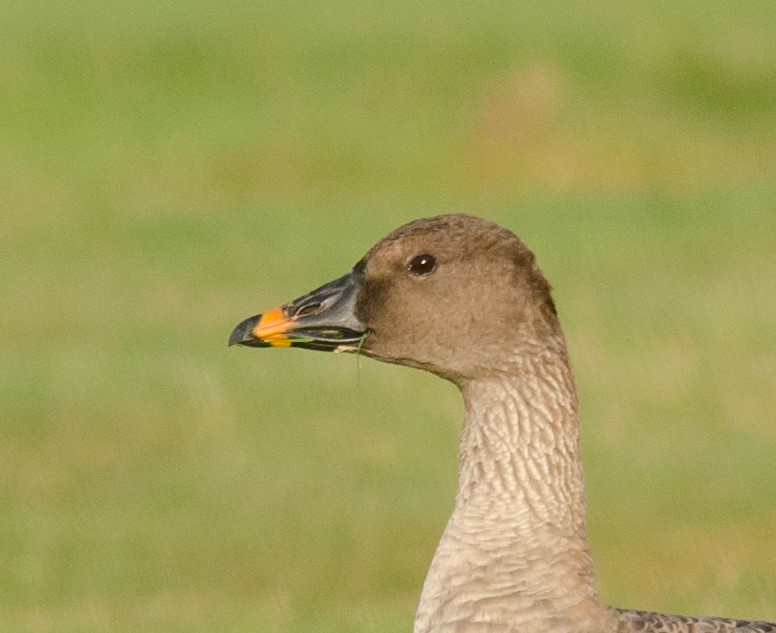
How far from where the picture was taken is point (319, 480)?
12.9 metres

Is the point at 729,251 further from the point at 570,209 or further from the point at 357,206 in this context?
the point at 357,206

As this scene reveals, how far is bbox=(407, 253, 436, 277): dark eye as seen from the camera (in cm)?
663

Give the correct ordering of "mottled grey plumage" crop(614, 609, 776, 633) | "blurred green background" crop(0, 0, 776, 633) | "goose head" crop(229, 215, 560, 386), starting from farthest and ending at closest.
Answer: "blurred green background" crop(0, 0, 776, 633) → "goose head" crop(229, 215, 560, 386) → "mottled grey plumage" crop(614, 609, 776, 633)

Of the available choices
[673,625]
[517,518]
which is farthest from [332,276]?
[673,625]

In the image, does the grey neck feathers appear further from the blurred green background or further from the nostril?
the blurred green background

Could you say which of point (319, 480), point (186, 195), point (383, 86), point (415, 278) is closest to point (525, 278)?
point (415, 278)

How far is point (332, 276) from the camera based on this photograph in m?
18.8

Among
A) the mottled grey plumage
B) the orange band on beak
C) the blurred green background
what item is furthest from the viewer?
the blurred green background

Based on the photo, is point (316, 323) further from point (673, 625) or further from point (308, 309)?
point (673, 625)

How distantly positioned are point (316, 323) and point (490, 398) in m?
0.60

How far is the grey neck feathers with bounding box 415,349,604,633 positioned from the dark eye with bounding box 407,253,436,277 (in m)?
0.38

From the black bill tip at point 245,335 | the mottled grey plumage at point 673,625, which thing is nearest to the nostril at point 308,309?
the black bill tip at point 245,335

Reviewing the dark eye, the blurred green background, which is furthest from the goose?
the blurred green background

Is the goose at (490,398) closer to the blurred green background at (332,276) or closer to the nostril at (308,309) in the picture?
the nostril at (308,309)
